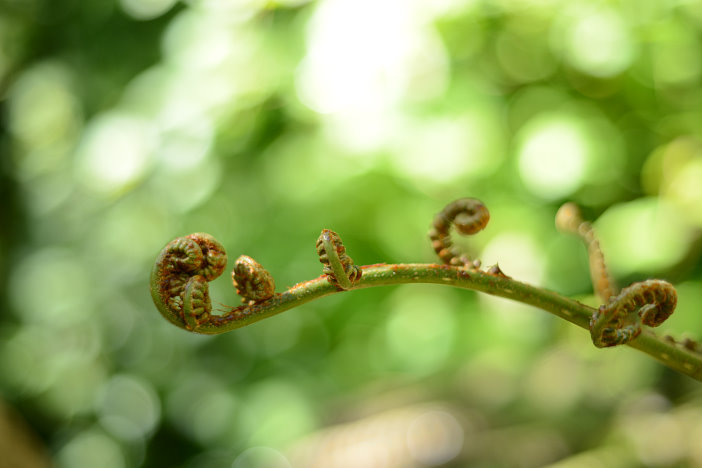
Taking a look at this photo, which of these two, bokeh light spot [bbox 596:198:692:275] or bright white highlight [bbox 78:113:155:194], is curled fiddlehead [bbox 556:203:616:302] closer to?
bokeh light spot [bbox 596:198:692:275]

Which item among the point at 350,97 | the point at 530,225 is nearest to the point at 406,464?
the point at 530,225

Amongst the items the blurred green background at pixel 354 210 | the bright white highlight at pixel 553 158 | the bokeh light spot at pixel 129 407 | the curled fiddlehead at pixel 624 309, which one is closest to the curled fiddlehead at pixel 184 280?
the curled fiddlehead at pixel 624 309

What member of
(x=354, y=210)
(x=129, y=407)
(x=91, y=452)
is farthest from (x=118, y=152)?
(x=91, y=452)

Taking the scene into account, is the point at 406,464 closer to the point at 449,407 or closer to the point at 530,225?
the point at 449,407

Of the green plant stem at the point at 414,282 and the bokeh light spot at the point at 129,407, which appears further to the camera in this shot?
the bokeh light spot at the point at 129,407

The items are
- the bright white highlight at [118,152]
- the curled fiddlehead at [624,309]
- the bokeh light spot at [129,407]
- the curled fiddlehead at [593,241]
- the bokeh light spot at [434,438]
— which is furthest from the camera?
the bokeh light spot at [129,407]

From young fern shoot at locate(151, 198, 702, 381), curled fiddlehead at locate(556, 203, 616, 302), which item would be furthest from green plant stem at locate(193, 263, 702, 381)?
curled fiddlehead at locate(556, 203, 616, 302)

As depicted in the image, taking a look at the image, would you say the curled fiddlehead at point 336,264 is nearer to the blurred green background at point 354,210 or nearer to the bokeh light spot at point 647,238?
the blurred green background at point 354,210
